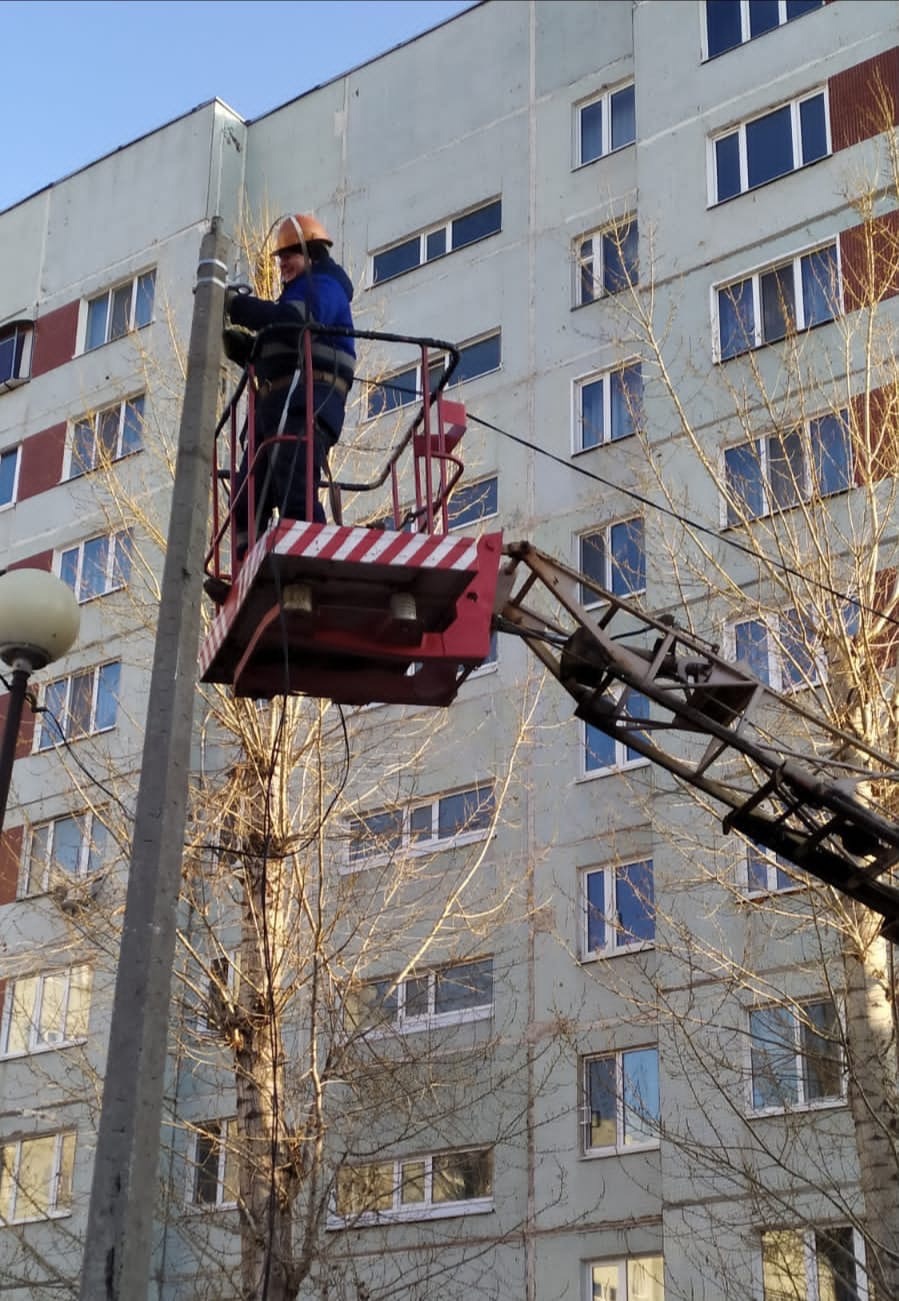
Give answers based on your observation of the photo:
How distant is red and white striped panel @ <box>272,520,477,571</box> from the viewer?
9.03m

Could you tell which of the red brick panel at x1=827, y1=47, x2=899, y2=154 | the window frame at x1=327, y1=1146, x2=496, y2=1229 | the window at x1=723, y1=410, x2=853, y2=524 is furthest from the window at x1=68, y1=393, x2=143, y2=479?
the window frame at x1=327, y1=1146, x2=496, y2=1229

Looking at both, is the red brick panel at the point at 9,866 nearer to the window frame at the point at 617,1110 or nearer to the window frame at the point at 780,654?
the window frame at the point at 617,1110

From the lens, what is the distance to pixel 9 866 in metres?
28.0

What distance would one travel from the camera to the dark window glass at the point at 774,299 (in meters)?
23.5

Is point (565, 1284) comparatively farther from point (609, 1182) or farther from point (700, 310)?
point (700, 310)

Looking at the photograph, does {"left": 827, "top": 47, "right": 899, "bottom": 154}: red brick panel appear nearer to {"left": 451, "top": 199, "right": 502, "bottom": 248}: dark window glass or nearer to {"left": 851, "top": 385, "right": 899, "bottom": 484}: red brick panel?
{"left": 451, "top": 199, "right": 502, "bottom": 248}: dark window glass

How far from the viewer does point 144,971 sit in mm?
7445

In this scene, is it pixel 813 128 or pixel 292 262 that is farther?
pixel 813 128

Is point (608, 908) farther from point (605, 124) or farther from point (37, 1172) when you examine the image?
point (605, 124)

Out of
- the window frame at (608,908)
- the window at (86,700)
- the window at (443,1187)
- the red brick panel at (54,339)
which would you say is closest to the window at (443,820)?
the window frame at (608,908)

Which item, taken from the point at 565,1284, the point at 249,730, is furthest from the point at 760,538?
the point at 565,1284

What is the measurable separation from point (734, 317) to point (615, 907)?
7.89 metres

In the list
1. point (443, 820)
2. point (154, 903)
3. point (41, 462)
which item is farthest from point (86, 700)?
point (154, 903)

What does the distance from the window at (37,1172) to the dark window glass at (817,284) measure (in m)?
14.7
